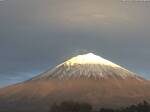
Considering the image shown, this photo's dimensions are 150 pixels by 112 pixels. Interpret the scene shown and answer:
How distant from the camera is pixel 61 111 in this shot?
400 feet

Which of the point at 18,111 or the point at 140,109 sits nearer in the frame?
the point at 140,109

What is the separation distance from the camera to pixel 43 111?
19238 cm

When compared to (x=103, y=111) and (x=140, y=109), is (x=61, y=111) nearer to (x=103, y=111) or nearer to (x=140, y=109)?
(x=103, y=111)

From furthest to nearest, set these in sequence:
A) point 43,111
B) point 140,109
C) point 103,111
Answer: point 43,111 < point 103,111 < point 140,109

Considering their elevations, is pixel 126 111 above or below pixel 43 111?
below

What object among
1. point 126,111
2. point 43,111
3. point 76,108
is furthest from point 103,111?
point 43,111

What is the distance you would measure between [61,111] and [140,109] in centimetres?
2659

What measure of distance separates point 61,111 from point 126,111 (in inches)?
942

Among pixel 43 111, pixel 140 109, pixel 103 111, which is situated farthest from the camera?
pixel 43 111

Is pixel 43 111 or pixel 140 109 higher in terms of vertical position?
pixel 43 111

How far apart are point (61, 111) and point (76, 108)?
4.73 meters

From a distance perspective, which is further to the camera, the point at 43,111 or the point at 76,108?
the point at 43,111

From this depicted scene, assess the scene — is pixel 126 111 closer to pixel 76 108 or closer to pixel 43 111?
pixel 76 108

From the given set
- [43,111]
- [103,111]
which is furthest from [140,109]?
[43,111]
